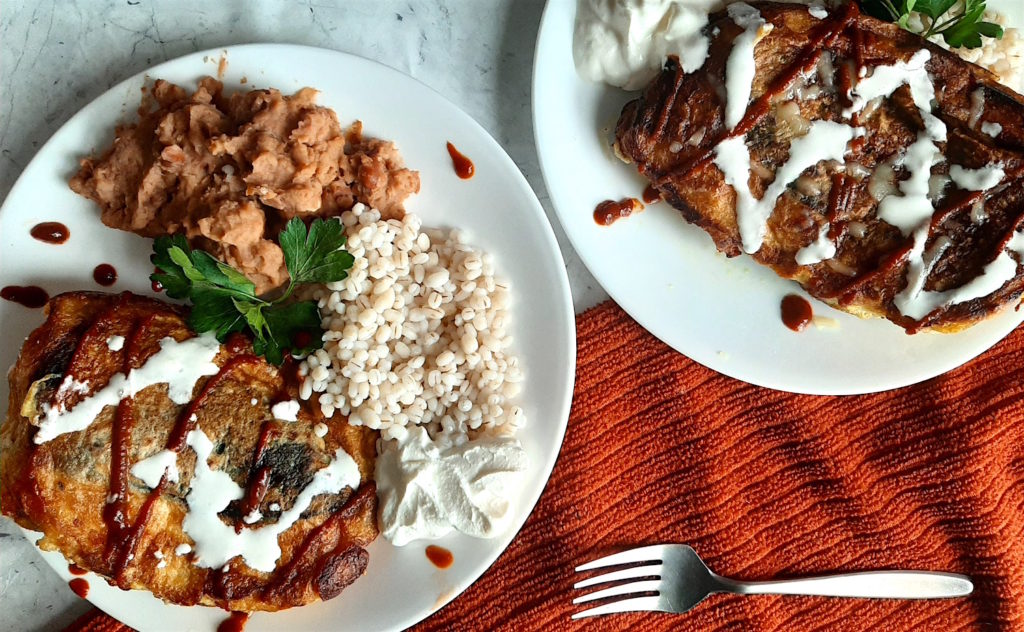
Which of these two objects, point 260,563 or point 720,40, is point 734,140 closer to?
point 720,40

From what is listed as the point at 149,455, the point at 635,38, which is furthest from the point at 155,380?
the point at 635,38

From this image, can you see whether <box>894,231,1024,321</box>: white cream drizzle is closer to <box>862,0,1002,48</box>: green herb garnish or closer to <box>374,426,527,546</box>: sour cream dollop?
<box>862,0,1002,48</box>: green herb garnish

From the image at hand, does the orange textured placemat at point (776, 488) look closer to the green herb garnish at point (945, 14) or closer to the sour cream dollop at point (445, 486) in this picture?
the sour cream dollop at point (445, 486)

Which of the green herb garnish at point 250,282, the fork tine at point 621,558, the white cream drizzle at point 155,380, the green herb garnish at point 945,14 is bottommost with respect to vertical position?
the fork tine at point 621,558

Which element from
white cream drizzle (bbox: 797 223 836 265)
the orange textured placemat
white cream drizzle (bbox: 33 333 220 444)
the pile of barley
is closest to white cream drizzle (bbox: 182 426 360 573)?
white cream drizzle (bbox: 33 333 220 444)

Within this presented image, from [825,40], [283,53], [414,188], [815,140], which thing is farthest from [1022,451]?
[283,53]

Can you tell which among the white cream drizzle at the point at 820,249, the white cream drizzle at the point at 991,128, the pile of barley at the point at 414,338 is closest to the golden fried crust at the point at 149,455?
the pile of barley at the point at 414,338

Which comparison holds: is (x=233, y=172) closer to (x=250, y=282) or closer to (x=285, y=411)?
(x=250, y=282)
